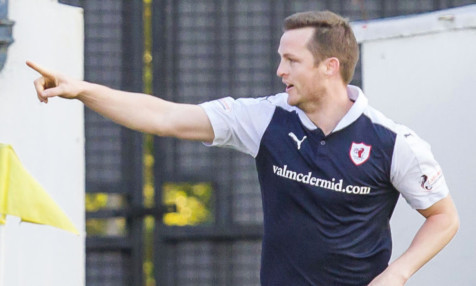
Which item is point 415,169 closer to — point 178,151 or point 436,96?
point 436,96

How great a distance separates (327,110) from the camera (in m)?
4.15

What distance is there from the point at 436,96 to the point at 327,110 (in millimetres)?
786

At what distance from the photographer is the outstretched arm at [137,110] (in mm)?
3793

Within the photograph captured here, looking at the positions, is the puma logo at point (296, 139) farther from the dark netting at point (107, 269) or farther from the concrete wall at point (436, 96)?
the dark netting at point (107, 269)

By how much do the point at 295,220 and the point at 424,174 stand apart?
1.40 feet

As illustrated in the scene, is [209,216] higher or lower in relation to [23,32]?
lower

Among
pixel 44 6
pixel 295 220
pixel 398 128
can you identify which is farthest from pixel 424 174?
pixel 44 6

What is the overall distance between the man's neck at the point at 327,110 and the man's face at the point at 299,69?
0.03m

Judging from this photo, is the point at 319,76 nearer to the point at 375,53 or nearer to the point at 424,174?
the point at 424,174

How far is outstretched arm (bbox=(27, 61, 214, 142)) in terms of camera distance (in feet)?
12.4

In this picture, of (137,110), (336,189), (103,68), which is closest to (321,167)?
(336,189)

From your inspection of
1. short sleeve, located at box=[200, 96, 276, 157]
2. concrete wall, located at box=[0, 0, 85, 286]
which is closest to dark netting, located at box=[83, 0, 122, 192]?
concrete wall, located at box=[0, 0, 85, 286]

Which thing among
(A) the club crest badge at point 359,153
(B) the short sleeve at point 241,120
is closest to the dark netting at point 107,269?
(B) the short sleeve at point 241,120

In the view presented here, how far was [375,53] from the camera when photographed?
4.95 metres
